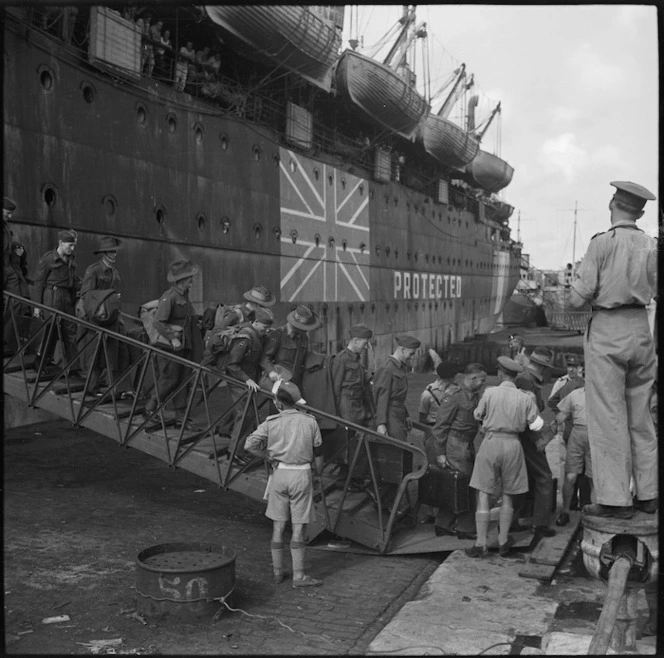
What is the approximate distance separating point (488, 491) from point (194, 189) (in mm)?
9056

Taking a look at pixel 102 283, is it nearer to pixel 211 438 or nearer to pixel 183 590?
pixel 211 438

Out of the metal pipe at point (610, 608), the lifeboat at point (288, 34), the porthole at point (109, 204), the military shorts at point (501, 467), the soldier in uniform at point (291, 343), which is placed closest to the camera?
the metal pipe at point (610, 608)

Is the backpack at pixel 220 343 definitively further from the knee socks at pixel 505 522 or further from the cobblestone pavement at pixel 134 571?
the knee socks at pixel 505 522

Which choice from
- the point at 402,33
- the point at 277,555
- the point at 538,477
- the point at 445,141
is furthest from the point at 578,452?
the point at 402,33

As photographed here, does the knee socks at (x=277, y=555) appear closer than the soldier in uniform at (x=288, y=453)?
No

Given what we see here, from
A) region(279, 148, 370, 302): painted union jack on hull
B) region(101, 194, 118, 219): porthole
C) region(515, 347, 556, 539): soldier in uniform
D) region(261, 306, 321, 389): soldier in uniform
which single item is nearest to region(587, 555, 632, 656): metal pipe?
region(515, 347, 556, 539): soldier in uniform

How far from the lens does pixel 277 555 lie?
5.48 metres

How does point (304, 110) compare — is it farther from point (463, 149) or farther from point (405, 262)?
point (463, 149)

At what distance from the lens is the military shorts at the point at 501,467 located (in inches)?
237

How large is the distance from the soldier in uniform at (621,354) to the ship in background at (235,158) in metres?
3.22

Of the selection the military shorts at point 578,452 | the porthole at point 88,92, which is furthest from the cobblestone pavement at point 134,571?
the porthole at point 88,92

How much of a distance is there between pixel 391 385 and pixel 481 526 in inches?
57.1

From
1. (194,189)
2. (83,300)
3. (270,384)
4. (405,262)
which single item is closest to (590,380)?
(270,384)

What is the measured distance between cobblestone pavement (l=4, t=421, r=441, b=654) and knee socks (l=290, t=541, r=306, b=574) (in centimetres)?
15
